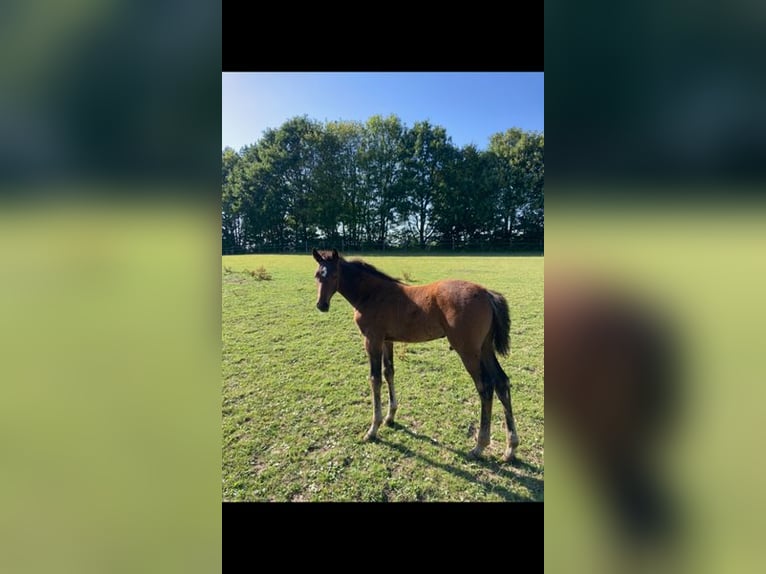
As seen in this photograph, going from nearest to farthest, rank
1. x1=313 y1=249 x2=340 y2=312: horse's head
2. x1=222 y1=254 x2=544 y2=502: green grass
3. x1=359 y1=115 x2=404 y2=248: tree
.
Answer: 1. x1=222 y1=254 x2=544 y2=502: green grass
2. x1=313 y1=249 x2=340 y2=312: horse's head
3. x1=359 y1=115 x2=404 y2=248: tree

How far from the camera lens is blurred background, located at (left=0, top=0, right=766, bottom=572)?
705mm

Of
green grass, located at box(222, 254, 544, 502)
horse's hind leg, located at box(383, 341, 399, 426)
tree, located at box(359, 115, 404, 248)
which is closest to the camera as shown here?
green grass, located at box(222, 254, 544, 502)

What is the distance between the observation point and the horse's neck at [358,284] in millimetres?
3398

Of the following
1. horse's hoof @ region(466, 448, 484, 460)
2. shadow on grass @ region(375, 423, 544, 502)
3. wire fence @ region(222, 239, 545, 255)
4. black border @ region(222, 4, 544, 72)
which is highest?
black border @ region(222, 4, 544, 72)

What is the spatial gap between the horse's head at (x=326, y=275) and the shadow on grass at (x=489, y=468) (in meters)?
1.60

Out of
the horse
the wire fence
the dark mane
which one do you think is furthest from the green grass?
the dark mane

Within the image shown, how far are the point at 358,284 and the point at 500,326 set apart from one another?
5.08 ft

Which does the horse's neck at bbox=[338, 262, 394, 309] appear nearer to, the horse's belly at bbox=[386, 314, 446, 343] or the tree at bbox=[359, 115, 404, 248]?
the horse's belly at bbox=[386, 314, 446, 343]

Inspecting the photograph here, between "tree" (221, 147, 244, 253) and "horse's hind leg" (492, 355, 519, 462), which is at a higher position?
"tree" (221, 147, 244, 253)

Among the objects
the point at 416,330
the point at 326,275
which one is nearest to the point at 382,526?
the point at 416,330
